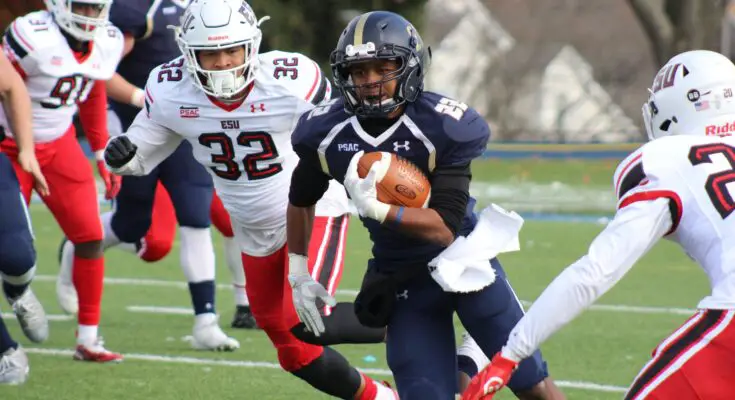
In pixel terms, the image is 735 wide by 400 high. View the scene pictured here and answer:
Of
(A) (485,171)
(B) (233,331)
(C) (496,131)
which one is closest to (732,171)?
(B) (233,331)

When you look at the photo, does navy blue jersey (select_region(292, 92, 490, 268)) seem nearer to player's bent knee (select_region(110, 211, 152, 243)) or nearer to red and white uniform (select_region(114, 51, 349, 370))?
red and white uniform (select_region(114, 51, 349, 370))

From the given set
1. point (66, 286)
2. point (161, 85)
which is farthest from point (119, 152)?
point (66, 286)

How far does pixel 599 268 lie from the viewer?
3.17 m

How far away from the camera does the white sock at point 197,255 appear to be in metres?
6.68

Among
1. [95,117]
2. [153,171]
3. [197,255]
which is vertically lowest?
[197,255]

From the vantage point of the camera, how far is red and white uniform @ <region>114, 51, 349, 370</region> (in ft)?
16.3

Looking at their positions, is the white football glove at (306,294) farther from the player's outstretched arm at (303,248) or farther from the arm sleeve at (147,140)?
the arm sleeve at (147,140)

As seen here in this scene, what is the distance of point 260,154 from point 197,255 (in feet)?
5.85

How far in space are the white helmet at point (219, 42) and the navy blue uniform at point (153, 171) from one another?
1.70 meters

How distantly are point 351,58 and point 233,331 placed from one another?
3358 mm

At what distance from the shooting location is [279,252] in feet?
16.6

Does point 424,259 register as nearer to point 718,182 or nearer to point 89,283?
point 718,182

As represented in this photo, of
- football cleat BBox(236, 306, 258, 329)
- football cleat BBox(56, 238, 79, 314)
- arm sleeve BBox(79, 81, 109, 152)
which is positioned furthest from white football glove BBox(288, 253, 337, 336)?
football cleat BBox(56, 238, 79, 314)

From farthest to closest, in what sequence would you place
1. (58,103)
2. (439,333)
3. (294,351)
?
(58,103), (294,351), (439,333)
